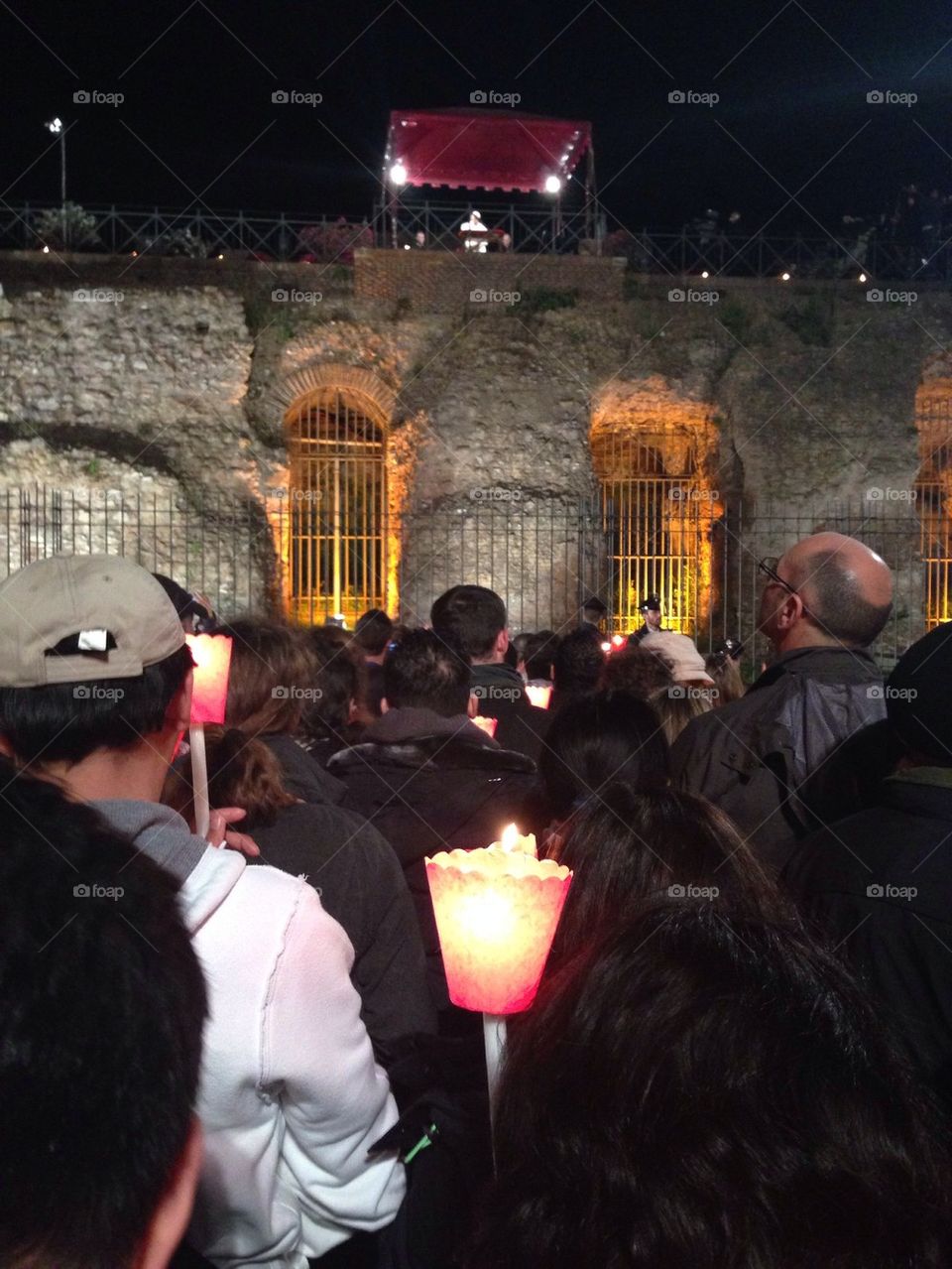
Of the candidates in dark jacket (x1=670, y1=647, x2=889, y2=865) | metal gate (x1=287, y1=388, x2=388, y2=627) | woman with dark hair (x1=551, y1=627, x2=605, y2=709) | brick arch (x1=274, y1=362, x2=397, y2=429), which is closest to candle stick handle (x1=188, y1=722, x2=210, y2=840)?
dark jacket (x1=670, y1=647, x2=889, y2=865)

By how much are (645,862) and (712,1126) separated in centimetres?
114

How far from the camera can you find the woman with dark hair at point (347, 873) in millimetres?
2391

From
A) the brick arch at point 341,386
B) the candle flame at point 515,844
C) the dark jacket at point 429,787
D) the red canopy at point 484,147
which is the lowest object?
the dark jacket at point 429,787

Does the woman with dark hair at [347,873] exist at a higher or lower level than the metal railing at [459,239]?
lower

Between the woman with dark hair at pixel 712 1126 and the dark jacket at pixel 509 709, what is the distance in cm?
346

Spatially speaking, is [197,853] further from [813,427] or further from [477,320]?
[813,427]

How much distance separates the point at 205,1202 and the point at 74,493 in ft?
47.5

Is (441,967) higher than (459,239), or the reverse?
(459,239)

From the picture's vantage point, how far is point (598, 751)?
2.77m

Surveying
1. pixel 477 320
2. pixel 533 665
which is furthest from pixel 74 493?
pixel 533 665

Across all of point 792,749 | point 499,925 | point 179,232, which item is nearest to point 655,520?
point 179,232

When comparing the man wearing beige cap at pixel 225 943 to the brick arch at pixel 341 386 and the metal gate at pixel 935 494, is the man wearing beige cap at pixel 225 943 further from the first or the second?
the metal gate at pixel 935 494

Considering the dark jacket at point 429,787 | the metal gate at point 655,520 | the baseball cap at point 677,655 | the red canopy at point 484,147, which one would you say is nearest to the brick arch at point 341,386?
the red canopy at point 484,147

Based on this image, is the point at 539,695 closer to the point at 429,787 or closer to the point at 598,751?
the point at 429,787
